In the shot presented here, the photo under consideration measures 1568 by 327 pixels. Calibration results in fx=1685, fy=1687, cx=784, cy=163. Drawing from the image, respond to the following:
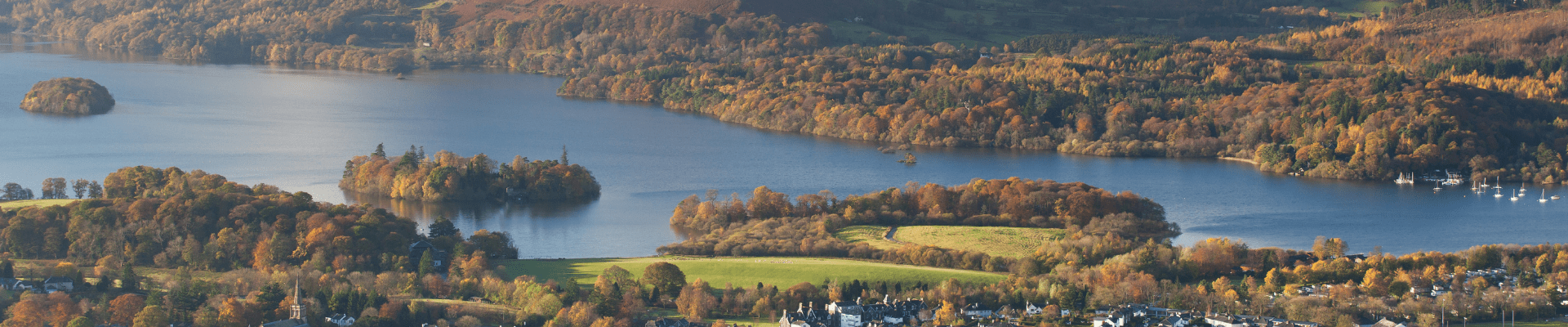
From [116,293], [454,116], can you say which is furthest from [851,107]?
[116,293]

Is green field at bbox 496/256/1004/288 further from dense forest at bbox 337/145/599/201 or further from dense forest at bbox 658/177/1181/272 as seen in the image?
dense forest at bbox 337/145/599/201

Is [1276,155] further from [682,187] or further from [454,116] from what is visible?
[454,116]

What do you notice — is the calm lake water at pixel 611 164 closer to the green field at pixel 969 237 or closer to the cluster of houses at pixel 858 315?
the green field at pixel 969 237

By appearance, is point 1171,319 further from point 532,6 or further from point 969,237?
point 532,6

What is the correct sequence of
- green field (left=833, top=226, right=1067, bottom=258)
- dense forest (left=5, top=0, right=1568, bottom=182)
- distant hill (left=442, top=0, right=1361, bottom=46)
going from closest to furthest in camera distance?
1. green field (left=833, top=226, right=1067, bottom=258)
2. dense forest (left=5, top=0, right=1568, bottom=182)
3. distant hill (left=442, top=0, right=1361, bottom=46)

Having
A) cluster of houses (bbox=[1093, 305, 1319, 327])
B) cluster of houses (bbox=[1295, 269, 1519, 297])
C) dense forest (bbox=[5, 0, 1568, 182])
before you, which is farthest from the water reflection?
cluster of houses (bbox=[1295, 269, 1519, 297])

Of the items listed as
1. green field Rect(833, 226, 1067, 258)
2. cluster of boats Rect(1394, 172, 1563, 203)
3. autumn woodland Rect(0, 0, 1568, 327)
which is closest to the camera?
autumn woodland Rect(0, 0, 1568, 327)

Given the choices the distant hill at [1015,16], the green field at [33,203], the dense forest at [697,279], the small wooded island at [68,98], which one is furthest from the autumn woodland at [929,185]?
the small wooded island at [68,98]

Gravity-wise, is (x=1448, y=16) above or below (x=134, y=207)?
above
